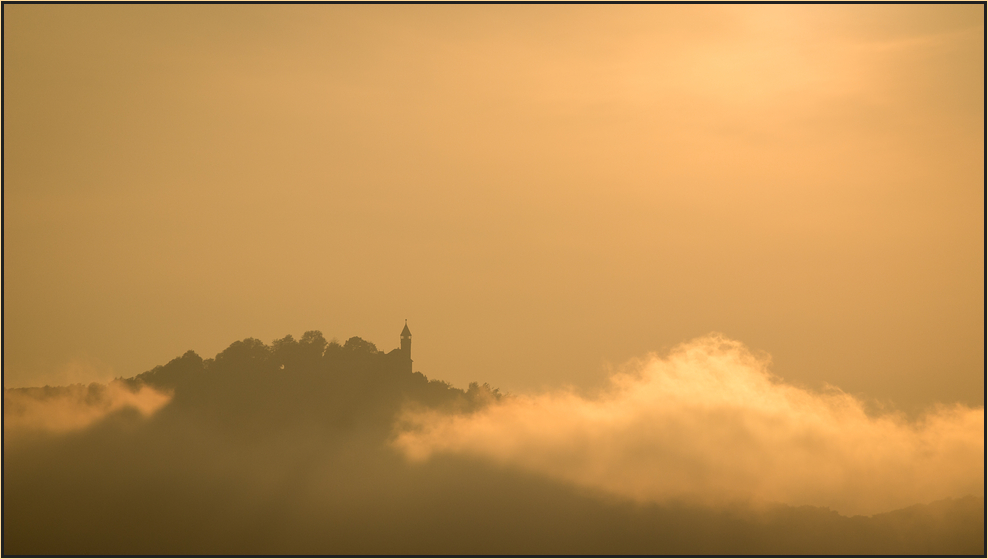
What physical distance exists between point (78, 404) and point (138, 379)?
23680mm

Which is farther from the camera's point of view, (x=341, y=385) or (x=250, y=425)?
(x=250, y=425)

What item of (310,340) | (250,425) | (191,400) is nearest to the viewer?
(310,340)

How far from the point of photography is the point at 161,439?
198625 millimetres

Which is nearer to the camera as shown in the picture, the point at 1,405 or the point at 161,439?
the point at 1,405

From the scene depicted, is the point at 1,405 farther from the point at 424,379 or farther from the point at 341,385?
the point at 424,379

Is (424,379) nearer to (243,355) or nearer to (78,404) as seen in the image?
(243,355)

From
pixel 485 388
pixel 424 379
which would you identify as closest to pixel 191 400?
pixel 424 379

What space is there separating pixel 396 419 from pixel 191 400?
112ft

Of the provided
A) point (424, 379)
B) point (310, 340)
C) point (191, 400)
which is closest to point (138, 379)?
point (191, 400)

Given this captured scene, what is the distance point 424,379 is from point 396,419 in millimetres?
11591

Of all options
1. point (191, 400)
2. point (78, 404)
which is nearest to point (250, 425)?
point (191, 400)

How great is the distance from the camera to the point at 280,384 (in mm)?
178125

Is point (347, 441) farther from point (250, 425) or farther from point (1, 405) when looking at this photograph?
Answer: point (1, 405)

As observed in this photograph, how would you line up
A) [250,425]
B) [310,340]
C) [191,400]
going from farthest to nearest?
1. [250,425]
2. [191,400]
3. [310,340]
